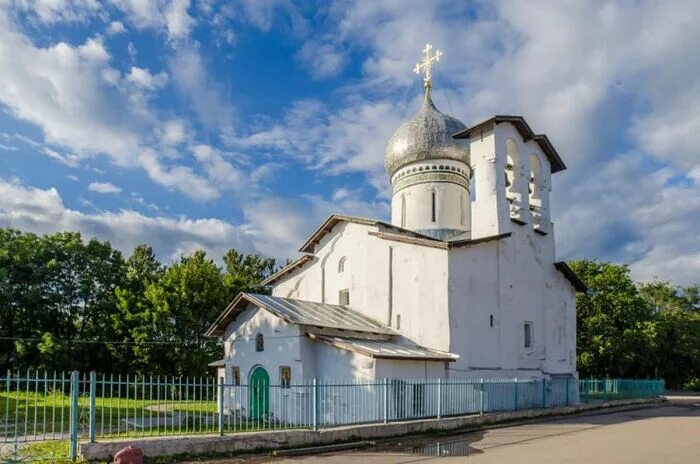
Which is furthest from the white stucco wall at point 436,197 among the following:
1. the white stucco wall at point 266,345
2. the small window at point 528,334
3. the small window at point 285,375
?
the small window at point 285,375

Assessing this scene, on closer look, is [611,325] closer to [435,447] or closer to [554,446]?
[554,446]

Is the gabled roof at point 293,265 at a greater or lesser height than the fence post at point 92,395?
greater

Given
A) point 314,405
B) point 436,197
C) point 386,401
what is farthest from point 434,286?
point 314,405

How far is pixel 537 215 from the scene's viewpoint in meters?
24.4

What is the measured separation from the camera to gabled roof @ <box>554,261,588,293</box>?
25181mm

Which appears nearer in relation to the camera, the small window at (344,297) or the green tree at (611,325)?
the small window at (344,297)

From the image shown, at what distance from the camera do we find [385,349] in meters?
17.8

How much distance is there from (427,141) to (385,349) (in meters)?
12.5

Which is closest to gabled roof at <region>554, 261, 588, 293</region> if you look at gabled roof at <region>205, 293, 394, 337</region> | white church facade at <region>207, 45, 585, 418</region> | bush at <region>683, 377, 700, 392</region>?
white church facade at <region>207, 45, 585, 418</region>

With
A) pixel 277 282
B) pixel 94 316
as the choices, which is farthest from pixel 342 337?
pixel 94 316

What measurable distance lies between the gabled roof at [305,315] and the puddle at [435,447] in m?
5.37

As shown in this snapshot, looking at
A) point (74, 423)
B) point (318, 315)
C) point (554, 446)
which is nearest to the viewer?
point (74, 423)

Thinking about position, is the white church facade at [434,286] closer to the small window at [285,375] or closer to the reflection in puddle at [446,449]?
the small window at [285,375]

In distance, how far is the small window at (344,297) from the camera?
23.9 m
